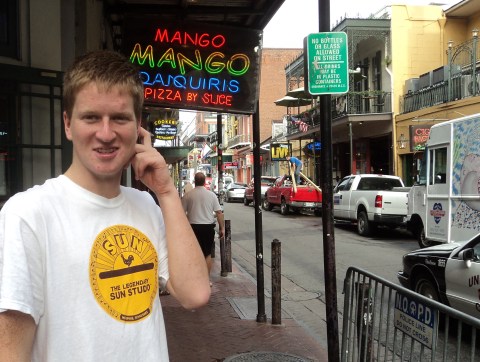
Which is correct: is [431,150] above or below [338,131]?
below

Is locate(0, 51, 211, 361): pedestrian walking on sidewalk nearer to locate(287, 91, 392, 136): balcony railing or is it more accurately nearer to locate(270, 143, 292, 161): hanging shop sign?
locate(287, 91, 392, 136): balcony railing

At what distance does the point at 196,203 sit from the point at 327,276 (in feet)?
14.1

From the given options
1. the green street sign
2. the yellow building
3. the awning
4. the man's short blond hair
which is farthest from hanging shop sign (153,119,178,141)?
the man's short blond hair

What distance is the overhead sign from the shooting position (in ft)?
8.68

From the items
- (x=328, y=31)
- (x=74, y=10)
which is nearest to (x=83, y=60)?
(x=328, y=31)

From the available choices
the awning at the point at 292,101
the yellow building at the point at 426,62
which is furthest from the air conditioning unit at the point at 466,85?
the awning at the point at 292,101

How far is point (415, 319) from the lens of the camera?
2.79 metres

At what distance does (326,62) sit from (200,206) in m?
4.41

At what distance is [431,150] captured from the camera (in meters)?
11.0

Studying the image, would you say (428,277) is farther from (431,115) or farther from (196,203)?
(431,115)

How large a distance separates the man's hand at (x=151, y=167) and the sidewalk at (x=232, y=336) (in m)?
3.47

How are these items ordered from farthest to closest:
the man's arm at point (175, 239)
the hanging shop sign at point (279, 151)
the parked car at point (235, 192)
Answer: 1. the parked car at point (235, 192)
2. the hanging shop sign at point (279, 151)
3. the man's arm at point (175, 239)

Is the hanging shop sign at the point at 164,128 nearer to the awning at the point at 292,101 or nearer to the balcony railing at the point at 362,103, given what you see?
the balcony railing at the point at 362,103

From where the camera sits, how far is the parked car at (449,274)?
5.40 metres
